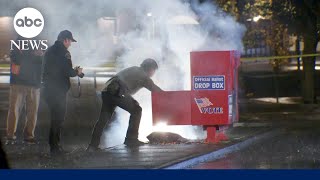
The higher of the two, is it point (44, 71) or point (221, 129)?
point (44, 71)

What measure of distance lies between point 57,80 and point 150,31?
426 cm

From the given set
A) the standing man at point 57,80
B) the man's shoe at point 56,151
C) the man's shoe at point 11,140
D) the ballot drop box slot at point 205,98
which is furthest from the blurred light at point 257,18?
the man's shoe at point 56,151

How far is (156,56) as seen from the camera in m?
13.6

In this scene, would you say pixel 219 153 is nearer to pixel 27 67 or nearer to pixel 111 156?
pixel 111 156

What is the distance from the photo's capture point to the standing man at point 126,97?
11.0 metres

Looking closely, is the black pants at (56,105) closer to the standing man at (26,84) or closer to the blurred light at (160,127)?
the standing man at (26,84)

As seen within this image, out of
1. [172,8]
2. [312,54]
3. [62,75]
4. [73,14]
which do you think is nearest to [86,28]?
[73,14]

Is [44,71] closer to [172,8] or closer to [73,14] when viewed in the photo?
[172,8]

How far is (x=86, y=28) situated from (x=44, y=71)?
21.9ft

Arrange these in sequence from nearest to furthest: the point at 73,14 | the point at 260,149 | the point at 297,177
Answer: the point at 297,177 < the point at 260,149 < the point at 73,14

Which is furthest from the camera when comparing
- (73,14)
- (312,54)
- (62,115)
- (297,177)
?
(312,54)

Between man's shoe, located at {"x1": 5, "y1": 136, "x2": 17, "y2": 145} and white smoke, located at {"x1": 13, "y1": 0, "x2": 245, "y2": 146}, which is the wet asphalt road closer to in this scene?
white smoke, located at {"x1": 13, "y1": 0, "x2": 245, "y2": 146}

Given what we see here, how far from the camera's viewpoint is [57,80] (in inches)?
405

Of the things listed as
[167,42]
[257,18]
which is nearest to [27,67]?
[167,42]
